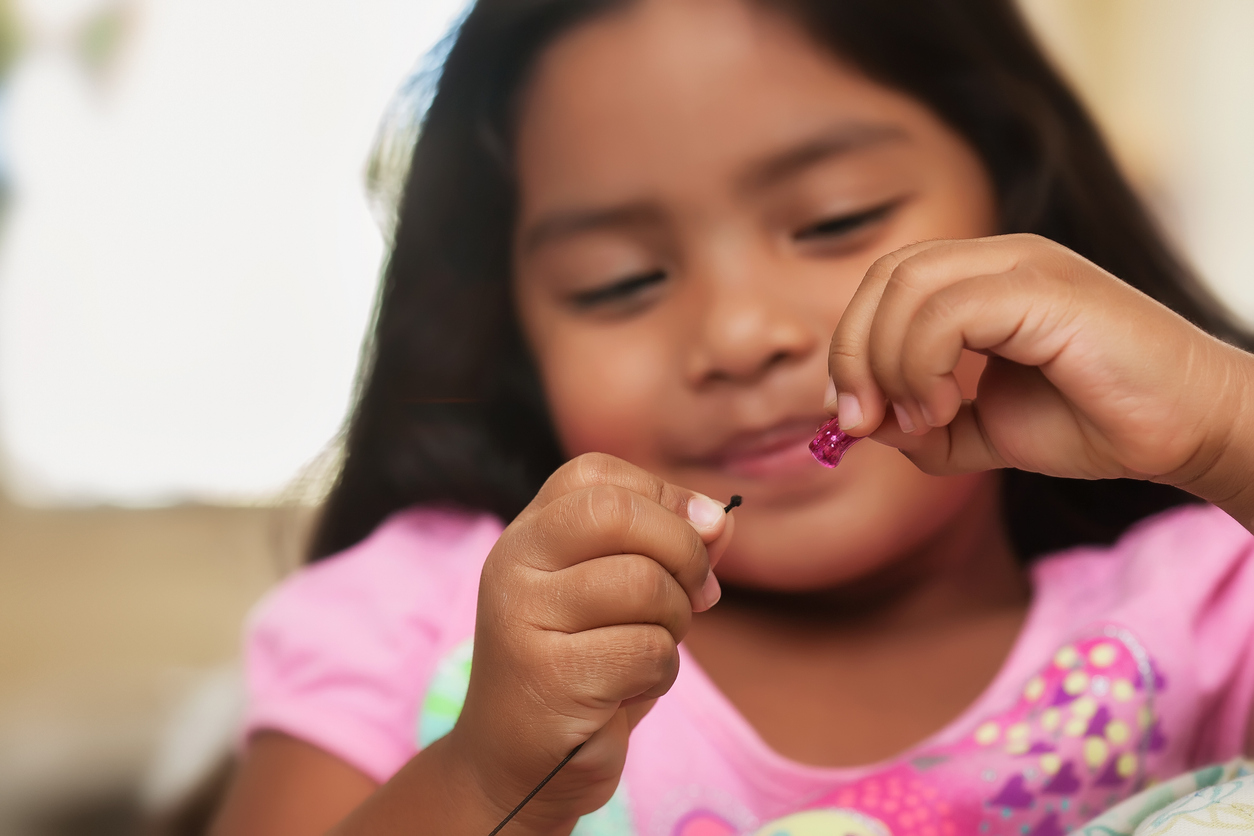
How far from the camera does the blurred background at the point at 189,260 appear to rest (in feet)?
4.32

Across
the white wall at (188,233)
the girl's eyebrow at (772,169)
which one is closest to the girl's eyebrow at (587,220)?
the girl's eyebrow at (772,169)

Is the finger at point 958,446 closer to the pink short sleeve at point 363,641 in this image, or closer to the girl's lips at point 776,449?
the girl's lips at point 776,449

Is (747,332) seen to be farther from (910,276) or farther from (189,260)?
(189,260)

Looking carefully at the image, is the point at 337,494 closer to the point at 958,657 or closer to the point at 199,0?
the point at 958,657

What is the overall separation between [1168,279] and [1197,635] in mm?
306

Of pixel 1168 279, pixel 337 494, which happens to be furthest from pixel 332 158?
pixel 1168 279

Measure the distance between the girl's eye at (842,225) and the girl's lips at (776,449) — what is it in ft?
0.42

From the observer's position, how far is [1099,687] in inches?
26.3

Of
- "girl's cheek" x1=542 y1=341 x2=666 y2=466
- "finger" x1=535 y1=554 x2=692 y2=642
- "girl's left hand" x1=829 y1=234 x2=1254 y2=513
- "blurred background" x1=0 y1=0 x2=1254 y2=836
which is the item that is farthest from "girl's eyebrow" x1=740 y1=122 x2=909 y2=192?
"blurred background" x1=0 y1=0 x2=1254 y2=836

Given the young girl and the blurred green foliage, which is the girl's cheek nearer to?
the young girl

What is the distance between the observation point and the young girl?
459 mm

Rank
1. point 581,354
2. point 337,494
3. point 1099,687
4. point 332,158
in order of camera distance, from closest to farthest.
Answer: point 1099,687 → point 581,354 → point 337,494 → point 332,158

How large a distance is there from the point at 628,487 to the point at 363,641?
1.22 ft

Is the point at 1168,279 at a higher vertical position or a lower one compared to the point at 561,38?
lower
